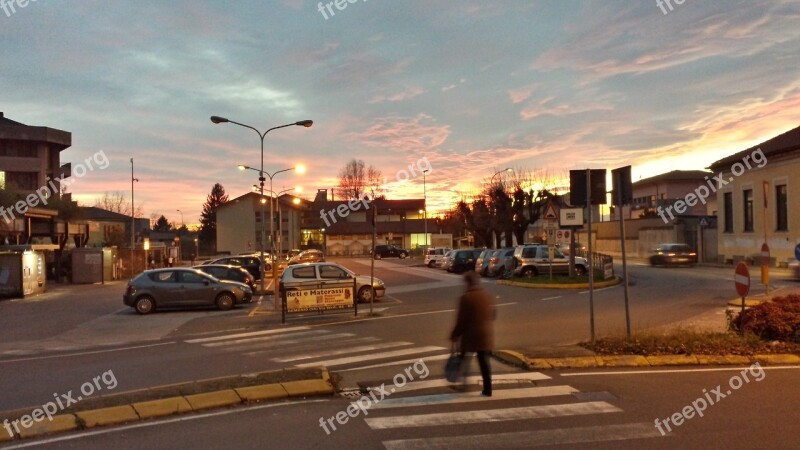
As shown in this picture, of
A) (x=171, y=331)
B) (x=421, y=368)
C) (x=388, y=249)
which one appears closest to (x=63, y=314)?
(x=171, y=331)

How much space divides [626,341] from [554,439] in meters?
5.11

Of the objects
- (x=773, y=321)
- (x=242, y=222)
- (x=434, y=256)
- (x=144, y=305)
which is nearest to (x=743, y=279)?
(x=773, y=321)

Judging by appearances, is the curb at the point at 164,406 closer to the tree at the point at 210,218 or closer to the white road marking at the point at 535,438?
the white road marking at the point at 535,438

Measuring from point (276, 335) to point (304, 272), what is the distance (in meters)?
6.39

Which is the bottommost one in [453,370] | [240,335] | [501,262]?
[240,335]

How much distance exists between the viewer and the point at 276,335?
15.2 m

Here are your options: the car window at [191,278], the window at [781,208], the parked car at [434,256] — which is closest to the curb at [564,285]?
the window at [781,208]

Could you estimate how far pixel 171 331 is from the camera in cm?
1700

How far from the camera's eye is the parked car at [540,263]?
104 ft

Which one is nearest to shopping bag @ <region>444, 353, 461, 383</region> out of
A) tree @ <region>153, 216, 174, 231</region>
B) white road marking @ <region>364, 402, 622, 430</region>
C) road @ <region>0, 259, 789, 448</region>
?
road @ <region>0, 259, 789, 448</region>

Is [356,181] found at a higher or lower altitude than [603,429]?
higher

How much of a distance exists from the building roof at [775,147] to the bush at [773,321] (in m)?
28.3

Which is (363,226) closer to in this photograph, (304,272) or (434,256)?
(434,256)

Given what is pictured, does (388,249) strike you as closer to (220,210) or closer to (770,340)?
(220,210)
